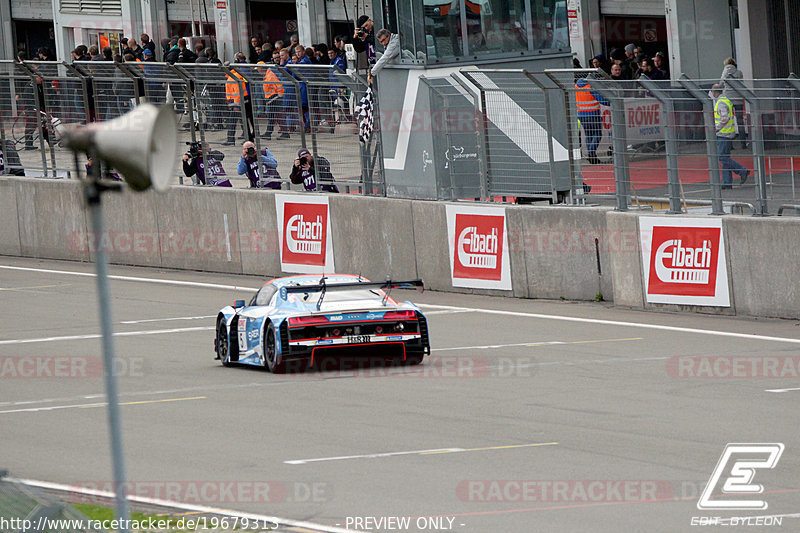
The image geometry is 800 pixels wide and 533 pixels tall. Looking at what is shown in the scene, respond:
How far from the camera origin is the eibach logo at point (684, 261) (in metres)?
17.9

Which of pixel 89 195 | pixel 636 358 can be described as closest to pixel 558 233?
pixel 636 358

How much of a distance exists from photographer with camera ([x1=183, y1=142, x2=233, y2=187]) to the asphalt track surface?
261 inches

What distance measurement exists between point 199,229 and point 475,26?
681 cm

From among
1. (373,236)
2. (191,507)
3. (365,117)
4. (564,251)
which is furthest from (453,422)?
(365,117)

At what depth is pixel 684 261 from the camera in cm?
1827

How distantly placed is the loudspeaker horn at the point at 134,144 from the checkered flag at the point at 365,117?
58.6 ft

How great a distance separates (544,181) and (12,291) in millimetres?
9371

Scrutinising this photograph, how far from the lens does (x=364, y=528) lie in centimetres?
812

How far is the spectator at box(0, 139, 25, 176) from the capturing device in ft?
94.6

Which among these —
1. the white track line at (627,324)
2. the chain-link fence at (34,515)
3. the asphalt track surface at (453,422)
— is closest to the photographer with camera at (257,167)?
the white track line at (627,324)

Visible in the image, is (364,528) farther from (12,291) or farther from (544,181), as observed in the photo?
(12,291)

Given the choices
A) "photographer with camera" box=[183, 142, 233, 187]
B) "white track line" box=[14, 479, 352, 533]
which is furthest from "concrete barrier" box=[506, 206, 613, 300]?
→ "white track line" box=[14, 479, 352, 533]

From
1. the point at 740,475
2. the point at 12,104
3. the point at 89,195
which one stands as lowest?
the point at 740,475

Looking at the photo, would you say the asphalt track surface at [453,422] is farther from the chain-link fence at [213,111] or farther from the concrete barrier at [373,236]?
the chain-link fence at [213,111]
